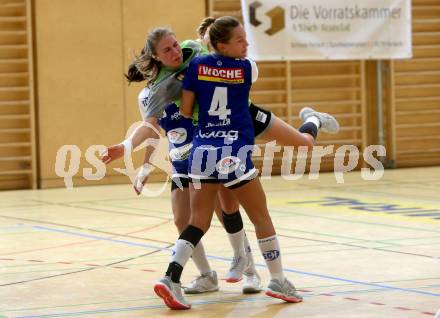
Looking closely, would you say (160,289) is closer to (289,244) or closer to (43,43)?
(289,244)

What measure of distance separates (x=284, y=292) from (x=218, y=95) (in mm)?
1098

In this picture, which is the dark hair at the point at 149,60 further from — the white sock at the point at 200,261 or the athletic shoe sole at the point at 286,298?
the athletic shoe sole at the point at 286,298

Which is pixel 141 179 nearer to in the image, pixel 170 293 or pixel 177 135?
pixel 177 135

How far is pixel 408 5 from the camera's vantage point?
14102 mm

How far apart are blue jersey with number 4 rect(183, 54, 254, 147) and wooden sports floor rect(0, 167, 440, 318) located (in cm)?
90

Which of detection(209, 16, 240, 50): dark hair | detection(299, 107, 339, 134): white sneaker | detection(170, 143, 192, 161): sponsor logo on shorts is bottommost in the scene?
detection(170, 143, 192, 161): sponsor logo on shorts

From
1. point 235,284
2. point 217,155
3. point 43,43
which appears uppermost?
point 43,43

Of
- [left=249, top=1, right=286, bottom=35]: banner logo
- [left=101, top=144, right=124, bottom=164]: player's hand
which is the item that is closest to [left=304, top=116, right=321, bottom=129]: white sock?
[left=101, top=144, right=124, bottom=164]: player's hand

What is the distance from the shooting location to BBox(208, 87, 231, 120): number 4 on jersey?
449cm

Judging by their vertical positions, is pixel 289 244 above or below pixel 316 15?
below

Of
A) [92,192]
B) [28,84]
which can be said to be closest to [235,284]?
[92,192]

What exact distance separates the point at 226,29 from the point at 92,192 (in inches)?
310

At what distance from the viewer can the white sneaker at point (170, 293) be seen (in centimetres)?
447

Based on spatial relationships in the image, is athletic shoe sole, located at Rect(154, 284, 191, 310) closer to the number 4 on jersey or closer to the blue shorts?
the blue shorts
